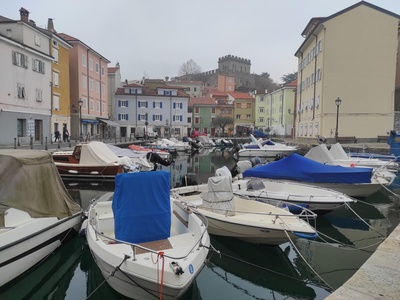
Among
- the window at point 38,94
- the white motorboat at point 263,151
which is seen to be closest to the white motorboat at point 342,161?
the white motorboat at point 263,151

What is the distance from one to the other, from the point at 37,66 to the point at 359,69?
35.7 meters

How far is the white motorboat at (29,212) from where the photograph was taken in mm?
5867

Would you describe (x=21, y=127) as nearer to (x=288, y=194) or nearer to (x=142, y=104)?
(x=288, y=194)

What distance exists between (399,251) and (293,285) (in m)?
2.15

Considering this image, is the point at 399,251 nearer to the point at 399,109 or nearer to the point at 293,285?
the point at 293,285

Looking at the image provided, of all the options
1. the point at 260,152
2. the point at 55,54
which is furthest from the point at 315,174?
the point at 55,54

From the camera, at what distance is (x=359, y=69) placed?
36.0 metres

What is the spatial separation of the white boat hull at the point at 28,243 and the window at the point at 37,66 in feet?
104

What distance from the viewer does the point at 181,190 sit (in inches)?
423

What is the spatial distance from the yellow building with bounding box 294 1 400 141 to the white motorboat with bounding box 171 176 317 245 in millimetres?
31180

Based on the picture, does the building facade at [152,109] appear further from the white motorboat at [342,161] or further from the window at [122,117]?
the white motorboat at [342,161]

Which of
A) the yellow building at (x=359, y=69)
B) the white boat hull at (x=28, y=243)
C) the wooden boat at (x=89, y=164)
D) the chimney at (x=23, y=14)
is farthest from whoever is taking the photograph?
the chimney at (x=23, y=14)

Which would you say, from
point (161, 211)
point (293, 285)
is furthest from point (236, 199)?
point (161, 211)

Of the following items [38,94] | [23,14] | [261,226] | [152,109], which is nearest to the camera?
[261,226]
